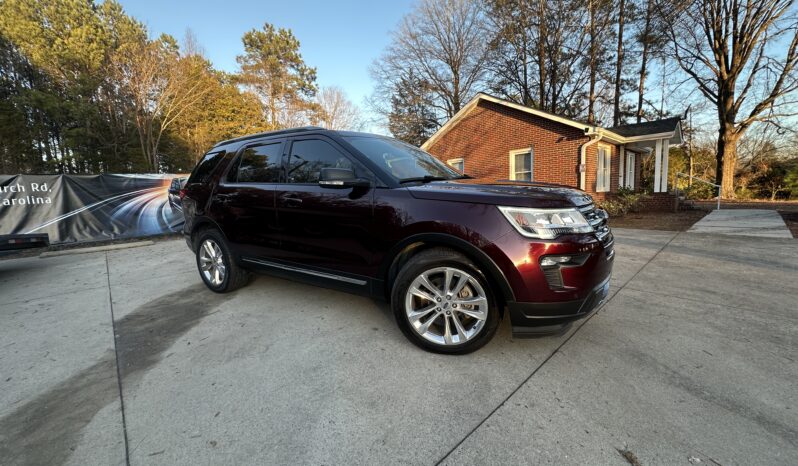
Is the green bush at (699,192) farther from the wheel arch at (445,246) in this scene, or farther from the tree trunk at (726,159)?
the wheel arch at (445,246)

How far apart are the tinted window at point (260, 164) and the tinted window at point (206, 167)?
1.79 ft

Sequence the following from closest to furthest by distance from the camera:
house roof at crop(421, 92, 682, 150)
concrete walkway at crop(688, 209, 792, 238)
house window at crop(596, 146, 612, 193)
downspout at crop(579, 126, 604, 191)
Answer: concrete walkway at crop(688, 209, 792, 238), downspout at crop(579, 126, 604, 191), house roof at crop(421, 92, 682, 150), house window at crop(596, 146, 612, 193)

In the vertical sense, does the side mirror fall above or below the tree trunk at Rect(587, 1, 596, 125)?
below

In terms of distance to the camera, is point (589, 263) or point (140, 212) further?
point (140, 212)

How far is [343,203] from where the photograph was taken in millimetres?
2787

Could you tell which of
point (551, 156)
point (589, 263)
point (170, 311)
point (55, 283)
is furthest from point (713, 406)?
point (551, 156)

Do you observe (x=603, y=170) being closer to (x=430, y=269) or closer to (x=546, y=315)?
(x=546, y=315)

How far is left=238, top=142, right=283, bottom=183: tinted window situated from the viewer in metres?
3.39

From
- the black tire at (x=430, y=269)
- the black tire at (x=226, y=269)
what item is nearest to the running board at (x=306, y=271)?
the black tire at (x=226, y=269)

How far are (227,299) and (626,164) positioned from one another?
642 inches

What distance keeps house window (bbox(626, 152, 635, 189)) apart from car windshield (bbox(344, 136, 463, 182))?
575 inches

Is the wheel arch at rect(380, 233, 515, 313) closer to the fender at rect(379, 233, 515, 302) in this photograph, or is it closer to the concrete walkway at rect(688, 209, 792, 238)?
the fender at rect(379, 233, 515, 302)

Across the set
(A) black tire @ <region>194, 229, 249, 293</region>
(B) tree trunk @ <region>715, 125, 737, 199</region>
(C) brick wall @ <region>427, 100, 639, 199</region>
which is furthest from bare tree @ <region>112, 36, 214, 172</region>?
(B) tree trunk @ <region>715, 125, 737, 199</region>

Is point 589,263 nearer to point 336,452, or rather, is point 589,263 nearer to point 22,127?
point 336,452
